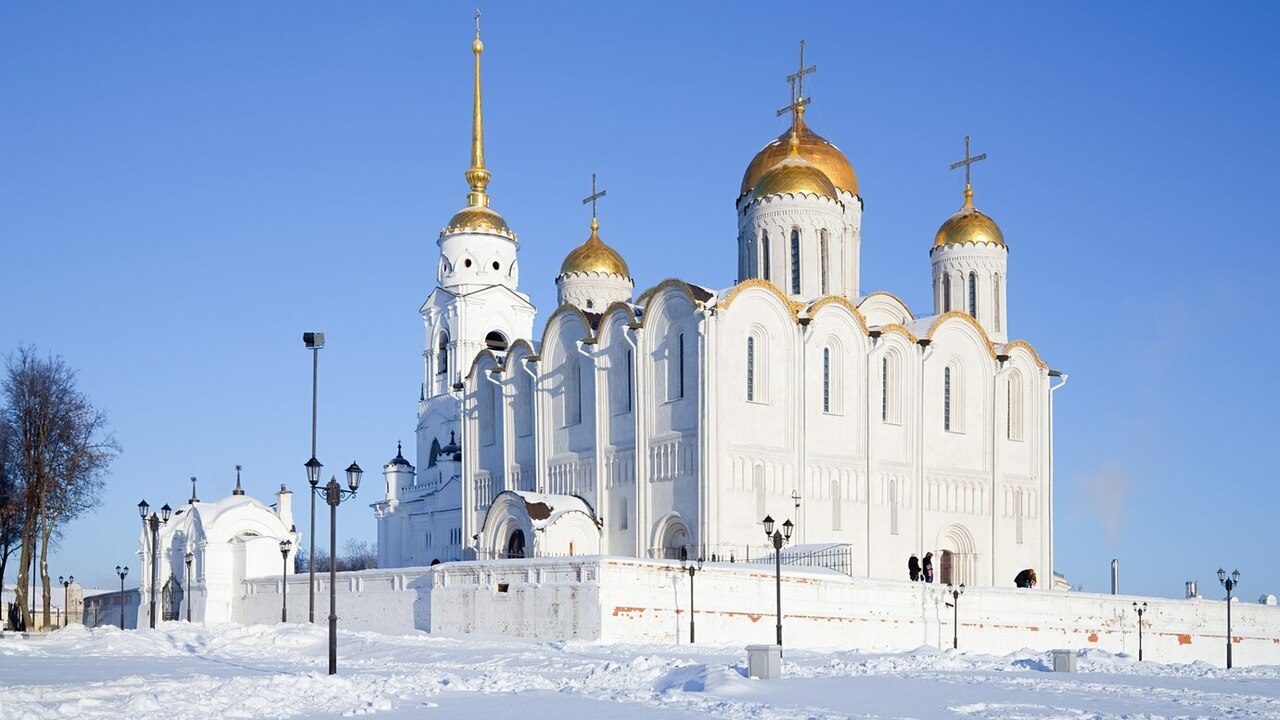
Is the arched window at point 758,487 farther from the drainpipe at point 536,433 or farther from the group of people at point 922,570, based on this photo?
the drainpipe at point 536,433

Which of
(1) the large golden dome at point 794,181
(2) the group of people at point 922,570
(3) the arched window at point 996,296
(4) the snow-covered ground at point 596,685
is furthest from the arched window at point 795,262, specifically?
(4) the snow-covered ground at point 596,685

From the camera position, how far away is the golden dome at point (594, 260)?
192 feet

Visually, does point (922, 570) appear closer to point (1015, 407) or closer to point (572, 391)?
point (1015, 407)

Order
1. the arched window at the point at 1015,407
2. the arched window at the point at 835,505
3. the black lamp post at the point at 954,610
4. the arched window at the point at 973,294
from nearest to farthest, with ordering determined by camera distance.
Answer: the black lamp post at the point at 954,610 < the arched window at the point at 835,505 < the arched window at the point at 1015,407 < the arched window at the point at 973,294

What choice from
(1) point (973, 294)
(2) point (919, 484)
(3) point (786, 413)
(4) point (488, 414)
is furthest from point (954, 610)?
(4) point (488, 414)

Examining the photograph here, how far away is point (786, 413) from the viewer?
43688 mm

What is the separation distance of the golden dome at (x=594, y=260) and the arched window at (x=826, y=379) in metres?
15.3

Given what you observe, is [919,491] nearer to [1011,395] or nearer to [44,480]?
[1011,395]

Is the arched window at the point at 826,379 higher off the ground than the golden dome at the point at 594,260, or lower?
lower

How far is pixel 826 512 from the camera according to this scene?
145ft

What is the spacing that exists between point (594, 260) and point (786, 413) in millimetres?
16957

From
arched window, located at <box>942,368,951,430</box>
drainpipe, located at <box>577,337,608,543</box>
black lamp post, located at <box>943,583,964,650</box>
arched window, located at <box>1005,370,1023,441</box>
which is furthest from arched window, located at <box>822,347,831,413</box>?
arched window, located at <box>1005,370,1023,441</box>

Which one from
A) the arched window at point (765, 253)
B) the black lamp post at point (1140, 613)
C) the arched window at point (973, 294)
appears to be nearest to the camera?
the black lamp post at point (1140, 613)

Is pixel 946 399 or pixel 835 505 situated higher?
pixel 946 399
